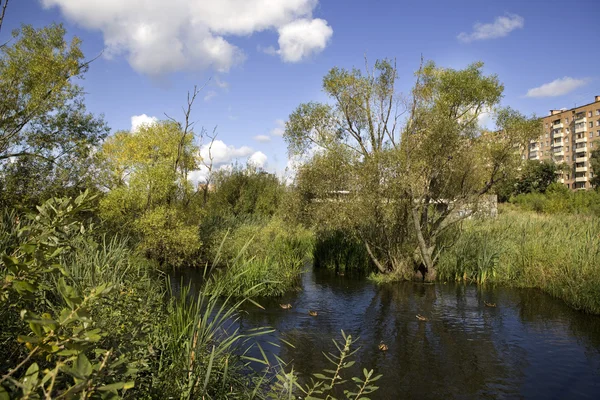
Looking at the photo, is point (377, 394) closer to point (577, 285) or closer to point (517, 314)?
point (517, 314)

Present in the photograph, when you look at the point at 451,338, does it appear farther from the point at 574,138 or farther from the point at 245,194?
the point at 574,138

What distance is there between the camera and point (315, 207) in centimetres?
1570

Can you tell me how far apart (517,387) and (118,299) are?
21.4ft

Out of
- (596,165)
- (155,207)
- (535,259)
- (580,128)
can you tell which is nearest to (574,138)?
(580,128)

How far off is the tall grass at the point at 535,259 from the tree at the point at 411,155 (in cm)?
119

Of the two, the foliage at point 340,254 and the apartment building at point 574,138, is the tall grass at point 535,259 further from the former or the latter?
the apartment building at point 574,138

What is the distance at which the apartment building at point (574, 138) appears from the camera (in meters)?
72.0

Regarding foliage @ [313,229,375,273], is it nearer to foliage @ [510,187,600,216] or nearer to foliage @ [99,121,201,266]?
foliage @ [99,121,201,266]

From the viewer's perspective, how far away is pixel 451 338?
9.23 m

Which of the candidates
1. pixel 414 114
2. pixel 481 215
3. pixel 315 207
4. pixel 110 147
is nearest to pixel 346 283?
pixel 315 207

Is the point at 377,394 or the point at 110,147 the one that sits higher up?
the point at 110,147

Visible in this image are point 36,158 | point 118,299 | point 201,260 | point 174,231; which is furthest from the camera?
point 201,260

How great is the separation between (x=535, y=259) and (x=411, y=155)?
18.8 feet

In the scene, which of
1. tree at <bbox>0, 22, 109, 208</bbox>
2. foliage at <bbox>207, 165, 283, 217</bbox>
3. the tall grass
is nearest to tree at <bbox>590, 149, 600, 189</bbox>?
the tall grass
